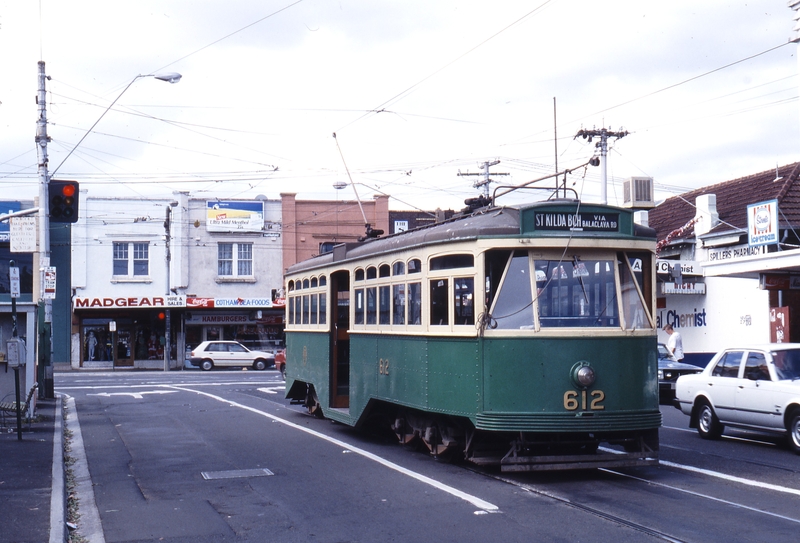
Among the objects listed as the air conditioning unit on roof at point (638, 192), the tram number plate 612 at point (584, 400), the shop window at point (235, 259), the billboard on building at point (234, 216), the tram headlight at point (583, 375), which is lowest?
the tram number plate 612 at point (584, 400)

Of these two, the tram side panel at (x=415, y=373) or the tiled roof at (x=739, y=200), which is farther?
the tiled roof at (x=739, y=200)

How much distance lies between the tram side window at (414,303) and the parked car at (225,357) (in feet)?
106

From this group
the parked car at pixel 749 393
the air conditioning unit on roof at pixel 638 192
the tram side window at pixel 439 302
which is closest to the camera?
the tram side window at pixel 439 302

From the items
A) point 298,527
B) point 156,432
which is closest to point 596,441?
point 298,527

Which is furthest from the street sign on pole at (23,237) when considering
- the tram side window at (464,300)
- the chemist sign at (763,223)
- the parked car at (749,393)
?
the chemist sign at (763,223)

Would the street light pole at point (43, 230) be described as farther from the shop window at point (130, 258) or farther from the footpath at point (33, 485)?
the shop window at point (130, 258)

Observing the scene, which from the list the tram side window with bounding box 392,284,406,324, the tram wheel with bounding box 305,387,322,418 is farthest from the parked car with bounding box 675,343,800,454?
the tram wheel with bounding box 305,387,322,418

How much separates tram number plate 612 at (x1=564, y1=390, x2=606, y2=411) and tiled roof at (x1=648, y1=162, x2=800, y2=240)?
44.8ft

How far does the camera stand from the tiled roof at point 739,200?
2483 cm

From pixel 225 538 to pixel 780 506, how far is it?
525 cm

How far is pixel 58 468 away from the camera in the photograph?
11.6 m

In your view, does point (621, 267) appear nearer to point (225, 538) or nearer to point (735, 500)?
point (735, 500)

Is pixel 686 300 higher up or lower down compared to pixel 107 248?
lower down

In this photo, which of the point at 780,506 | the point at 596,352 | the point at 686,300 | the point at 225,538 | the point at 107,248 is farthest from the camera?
the point at 107,248
